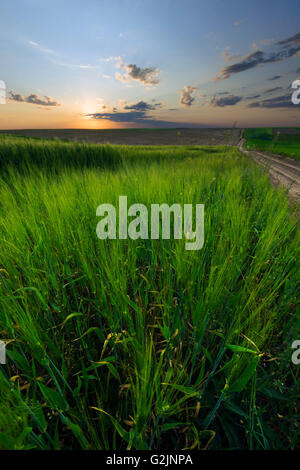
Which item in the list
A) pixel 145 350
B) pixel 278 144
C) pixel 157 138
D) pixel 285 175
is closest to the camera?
pixel 145 350

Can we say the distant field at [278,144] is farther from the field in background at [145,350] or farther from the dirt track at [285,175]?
the field in background at [145,350]

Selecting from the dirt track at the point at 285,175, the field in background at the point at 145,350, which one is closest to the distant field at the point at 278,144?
the dirt track at the point at 285,175

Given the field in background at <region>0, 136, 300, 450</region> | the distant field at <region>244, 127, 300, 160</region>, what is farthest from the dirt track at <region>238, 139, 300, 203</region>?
the field in background at <region>0, 136, 300, 450</region>

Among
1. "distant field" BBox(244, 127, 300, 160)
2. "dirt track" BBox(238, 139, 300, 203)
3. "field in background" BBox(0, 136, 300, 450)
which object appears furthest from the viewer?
"dirt track" BBox(238, 139, 300, 203)

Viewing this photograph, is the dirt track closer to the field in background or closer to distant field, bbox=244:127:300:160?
distant field, bbox=244:127:300:160

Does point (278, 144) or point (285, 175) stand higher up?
point (278, 144)

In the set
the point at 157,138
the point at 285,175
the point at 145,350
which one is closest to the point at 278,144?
the point at 285,175

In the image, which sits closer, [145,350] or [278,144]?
[145,350]

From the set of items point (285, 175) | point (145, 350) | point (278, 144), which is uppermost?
point (278, 144)

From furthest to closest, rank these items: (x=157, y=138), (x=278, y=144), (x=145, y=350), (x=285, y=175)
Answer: (x=157, y=138), (x=278, y=144), (x=285, y=175), (x=145, y=350)

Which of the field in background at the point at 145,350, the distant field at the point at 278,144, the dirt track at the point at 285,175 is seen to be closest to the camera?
the field in background at the point at 145,350

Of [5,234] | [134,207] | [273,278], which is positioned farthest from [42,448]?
[134,207]

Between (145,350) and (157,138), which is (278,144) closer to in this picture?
(145,350)
